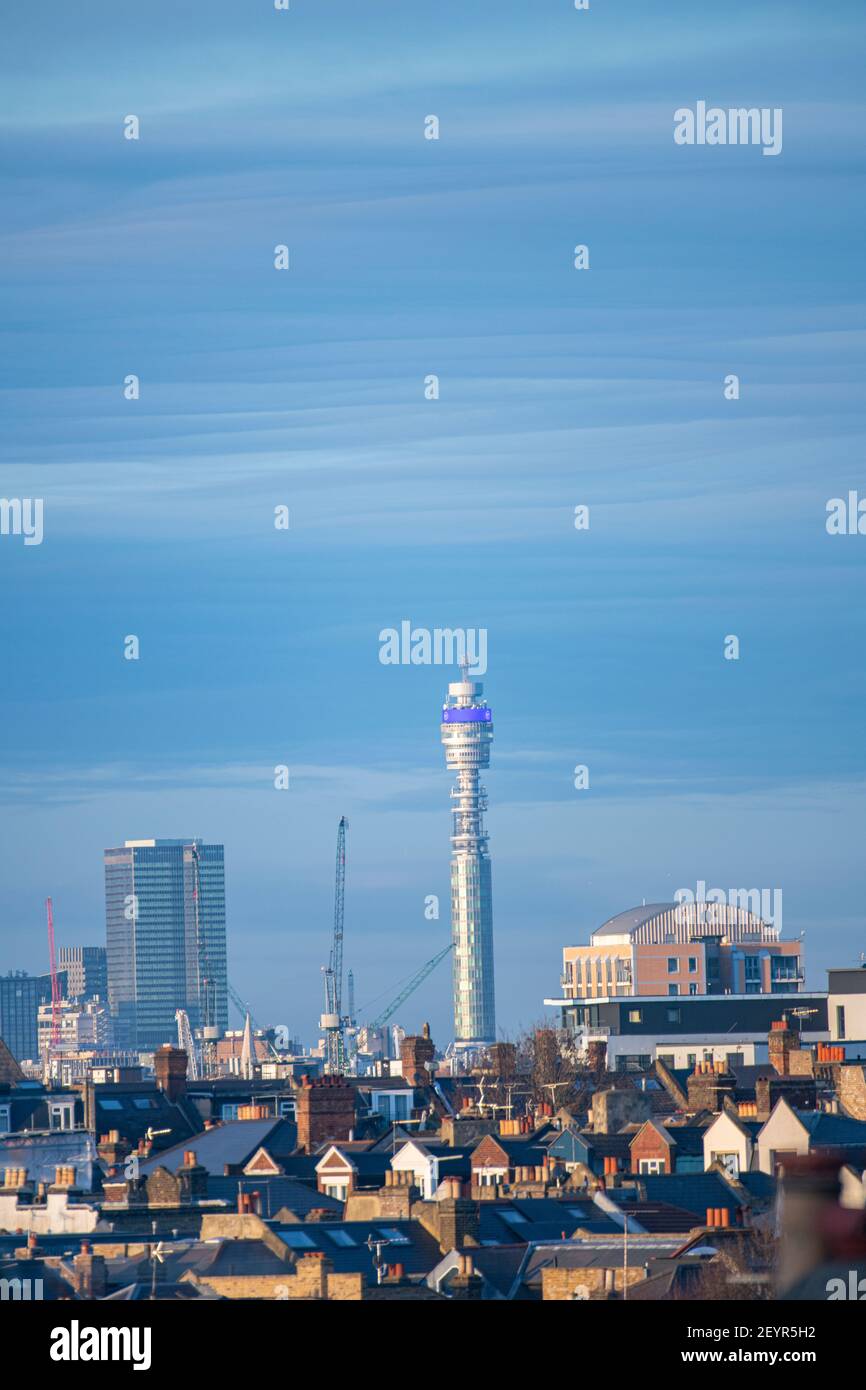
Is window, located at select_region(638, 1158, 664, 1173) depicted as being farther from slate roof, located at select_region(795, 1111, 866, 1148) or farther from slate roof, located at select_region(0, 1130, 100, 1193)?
slate roof, located at select_region(0, 1130, 100, 1193)

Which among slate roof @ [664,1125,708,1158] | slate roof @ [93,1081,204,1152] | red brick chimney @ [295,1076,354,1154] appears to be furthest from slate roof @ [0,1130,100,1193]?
slate roof @ [664,1125,708,1158]

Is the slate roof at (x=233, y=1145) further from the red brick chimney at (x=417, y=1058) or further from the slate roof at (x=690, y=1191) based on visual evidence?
the red brick chimney at (x=417, y=1058)

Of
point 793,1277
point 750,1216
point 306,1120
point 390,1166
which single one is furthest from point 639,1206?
point 793,1277

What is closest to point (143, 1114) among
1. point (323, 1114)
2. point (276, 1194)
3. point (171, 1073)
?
point (171, 1073)

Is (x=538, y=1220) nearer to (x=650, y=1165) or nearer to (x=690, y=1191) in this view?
(x=690, y=1191)

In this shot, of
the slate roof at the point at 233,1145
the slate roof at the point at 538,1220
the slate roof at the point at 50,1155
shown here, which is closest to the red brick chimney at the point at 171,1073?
the slate roof at the point at 233,1145
